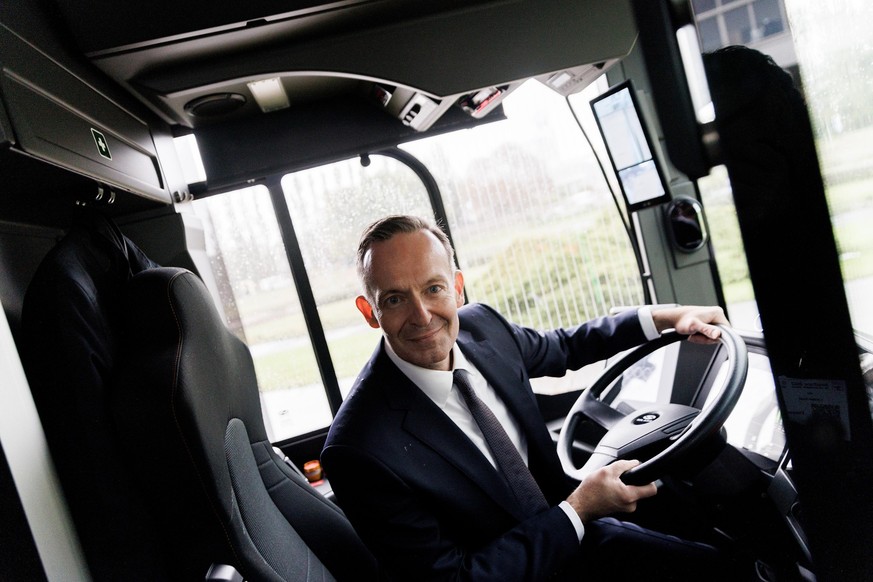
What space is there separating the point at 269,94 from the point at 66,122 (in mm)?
1031

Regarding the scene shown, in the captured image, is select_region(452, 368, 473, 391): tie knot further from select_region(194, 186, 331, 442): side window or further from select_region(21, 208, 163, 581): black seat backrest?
select_region(194, 186, 331, 442): side window

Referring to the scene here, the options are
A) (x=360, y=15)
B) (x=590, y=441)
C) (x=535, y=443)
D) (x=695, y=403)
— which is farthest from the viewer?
(x=590, y=441)

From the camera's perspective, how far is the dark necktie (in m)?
1.61

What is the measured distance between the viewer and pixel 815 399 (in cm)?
55

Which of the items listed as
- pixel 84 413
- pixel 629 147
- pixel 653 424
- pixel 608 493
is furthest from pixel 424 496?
pixel 629 147

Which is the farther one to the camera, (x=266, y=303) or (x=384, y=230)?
(x=266, y=303)

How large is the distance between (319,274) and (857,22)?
2.63m

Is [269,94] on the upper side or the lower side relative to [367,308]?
upper

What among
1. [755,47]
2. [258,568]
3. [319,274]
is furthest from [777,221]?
[319,274]

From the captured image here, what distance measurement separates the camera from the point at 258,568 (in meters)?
1.15

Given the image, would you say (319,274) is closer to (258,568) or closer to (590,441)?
(590,441)

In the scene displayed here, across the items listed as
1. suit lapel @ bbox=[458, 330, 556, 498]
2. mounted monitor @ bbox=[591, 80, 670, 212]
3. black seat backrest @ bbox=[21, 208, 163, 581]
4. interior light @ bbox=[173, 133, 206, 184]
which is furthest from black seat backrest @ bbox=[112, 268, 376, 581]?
mounted monitor @ bbox=[591, 80, 670, 212]

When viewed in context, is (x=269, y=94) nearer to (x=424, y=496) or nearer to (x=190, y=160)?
(x=190, y=160)

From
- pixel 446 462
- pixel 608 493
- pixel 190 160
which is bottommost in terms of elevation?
pixel 608 493
